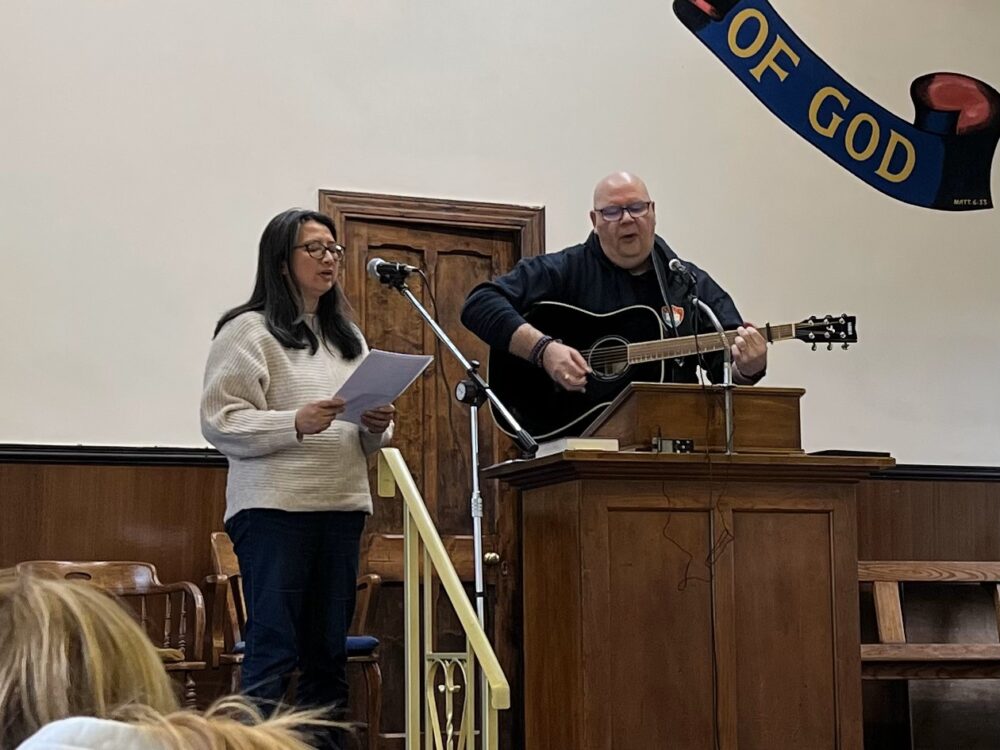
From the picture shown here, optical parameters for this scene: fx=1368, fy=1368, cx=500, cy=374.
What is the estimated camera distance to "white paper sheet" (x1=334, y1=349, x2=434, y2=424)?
3.04 meters

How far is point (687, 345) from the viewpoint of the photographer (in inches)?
136

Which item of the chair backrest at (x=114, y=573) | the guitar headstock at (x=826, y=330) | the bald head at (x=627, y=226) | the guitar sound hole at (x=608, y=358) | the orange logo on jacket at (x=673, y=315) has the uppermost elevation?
the bald head at (x=627, y=226)

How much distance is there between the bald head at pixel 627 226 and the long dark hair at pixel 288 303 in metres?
0.81

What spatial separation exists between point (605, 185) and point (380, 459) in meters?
1.03

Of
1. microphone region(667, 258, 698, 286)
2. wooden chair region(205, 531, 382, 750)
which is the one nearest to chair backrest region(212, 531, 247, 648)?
wooden chair region(205, 531, 382, 750)

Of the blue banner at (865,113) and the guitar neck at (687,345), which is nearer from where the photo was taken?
the guitar neck at (687,345)

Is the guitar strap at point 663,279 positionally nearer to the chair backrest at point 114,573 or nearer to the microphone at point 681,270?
the microphone at point 681,270

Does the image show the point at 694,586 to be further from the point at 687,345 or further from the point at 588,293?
the point at 588,293

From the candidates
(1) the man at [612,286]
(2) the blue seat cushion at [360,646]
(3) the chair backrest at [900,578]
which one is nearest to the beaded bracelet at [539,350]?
(1) the man at [612,286]

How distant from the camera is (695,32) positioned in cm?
586

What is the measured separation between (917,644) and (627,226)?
2.37 metres

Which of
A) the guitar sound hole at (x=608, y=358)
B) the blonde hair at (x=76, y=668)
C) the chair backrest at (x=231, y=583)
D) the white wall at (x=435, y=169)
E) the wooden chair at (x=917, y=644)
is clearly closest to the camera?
the blonde hair at (x=76, y=668)

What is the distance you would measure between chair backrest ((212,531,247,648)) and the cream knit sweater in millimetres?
1374

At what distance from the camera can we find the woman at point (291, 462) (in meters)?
3.11
